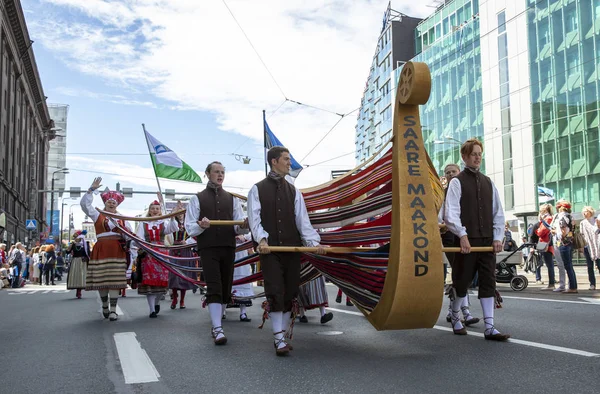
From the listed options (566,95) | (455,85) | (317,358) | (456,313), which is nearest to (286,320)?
(317,358)

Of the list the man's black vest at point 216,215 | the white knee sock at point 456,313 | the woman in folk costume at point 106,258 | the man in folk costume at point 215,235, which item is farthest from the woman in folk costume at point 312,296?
the woman in folk costume at point 106,258

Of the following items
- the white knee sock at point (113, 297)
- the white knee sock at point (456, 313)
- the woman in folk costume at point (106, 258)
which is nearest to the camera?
the white knee sock at point (456, 313)

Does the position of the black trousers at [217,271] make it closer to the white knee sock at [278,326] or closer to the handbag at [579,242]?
the white knee sock at [278,326]

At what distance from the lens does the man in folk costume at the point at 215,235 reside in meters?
6.02

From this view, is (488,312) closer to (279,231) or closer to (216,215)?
(279,231)

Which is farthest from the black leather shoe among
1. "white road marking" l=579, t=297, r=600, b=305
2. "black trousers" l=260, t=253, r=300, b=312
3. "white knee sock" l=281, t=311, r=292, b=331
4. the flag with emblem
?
the flag with emblem

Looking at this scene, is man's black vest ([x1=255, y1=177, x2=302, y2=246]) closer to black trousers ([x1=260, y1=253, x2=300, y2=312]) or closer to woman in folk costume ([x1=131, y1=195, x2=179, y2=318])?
black trousers ([x1=260, y1=253, x2=300, y2=312])

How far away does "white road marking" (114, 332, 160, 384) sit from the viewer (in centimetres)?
428

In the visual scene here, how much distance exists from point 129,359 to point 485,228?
3.45m

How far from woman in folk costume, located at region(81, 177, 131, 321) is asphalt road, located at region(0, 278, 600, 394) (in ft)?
2.37

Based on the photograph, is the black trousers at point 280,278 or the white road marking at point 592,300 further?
the white road marking at point 592,300

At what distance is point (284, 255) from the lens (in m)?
5.40

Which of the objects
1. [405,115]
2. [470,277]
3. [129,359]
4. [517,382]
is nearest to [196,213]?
[129,359]

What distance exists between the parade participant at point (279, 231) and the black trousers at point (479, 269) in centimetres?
150
